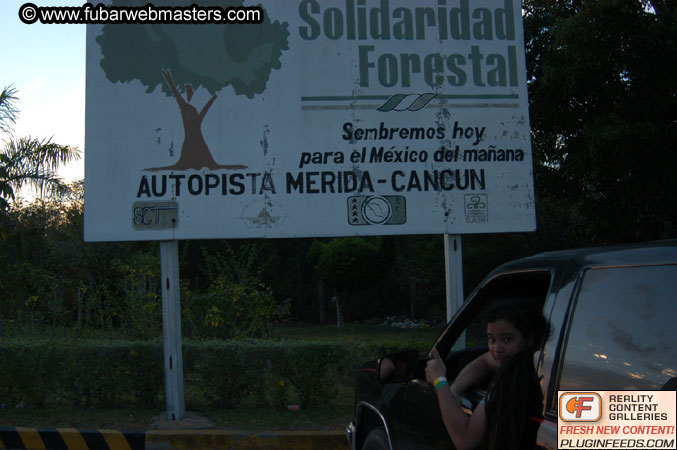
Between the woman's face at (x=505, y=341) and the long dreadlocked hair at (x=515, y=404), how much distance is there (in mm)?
43

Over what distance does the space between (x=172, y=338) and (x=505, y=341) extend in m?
4.83

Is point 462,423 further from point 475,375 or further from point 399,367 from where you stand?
point 399,367

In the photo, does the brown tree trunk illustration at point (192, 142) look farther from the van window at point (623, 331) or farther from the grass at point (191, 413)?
the van window at point (623, 331)

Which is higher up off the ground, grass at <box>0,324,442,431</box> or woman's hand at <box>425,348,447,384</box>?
woman's hand at <box>425,348,447,384</box>

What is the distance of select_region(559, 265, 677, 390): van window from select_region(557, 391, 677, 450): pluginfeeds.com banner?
0.04 m

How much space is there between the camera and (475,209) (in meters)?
6.72

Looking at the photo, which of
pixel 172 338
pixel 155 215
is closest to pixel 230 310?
pixel 172 338

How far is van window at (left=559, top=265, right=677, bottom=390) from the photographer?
1757 mm

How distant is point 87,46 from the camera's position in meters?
6.70

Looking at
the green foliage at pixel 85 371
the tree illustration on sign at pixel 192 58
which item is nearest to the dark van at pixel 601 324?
the tree illustration on sign at pixel 192 58

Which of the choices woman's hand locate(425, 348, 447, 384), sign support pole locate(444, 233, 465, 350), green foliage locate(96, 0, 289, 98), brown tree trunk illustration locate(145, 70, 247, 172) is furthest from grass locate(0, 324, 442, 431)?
woman's hand locate(425, 348, 447, 384)

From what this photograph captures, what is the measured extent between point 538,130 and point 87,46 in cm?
785

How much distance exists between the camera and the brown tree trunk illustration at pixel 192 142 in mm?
6613

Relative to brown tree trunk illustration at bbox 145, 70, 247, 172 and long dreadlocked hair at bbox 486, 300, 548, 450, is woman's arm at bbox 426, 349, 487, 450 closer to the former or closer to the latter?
long dreadlocked hair at bbox 486, 300, 548, 450
